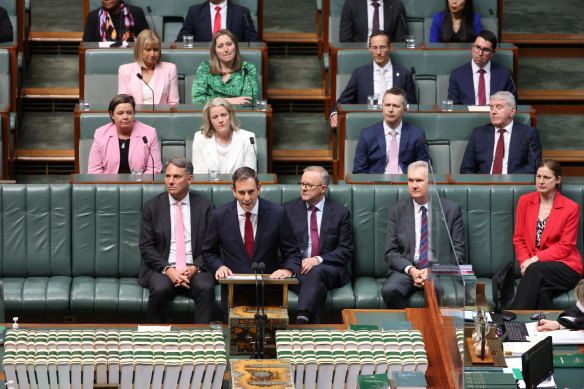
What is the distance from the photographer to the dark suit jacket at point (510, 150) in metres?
5.70

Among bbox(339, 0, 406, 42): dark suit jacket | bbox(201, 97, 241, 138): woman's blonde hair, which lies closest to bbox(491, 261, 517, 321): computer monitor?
bbox(201, 97, 241, 138): woman's blonde hair

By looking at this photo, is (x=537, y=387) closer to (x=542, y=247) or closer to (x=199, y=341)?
A: (x=199, y=341)

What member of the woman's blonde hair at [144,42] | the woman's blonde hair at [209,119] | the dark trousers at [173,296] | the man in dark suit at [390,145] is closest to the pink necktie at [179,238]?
the dark trousers at [173,296]

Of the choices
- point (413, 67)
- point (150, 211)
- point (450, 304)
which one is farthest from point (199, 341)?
point (413, 67)

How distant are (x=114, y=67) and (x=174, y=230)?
1.69 meters

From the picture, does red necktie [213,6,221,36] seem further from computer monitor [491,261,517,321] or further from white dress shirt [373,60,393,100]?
computer monitor [491,261,517,321]

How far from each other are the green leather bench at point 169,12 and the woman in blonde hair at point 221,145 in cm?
149

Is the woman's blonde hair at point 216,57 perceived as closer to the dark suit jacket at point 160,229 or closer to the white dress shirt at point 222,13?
the white dress shirt at point 222,13

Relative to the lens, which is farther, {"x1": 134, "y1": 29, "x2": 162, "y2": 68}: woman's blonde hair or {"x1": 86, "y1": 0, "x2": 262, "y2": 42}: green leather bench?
{"x1": 86, "y1": 0, "x2": 262, "y2": 42}: green leather bench

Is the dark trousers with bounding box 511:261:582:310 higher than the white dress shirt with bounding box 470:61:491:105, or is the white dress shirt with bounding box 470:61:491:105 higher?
the white dress shirt with bounding box 470:61:491:105

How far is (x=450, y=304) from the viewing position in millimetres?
3119

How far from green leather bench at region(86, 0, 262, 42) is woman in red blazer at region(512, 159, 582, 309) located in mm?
2519

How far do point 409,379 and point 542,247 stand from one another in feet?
6.78

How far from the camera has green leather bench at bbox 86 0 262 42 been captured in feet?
22.3
